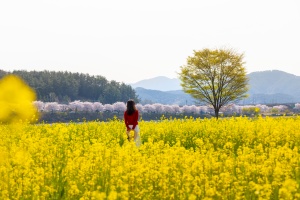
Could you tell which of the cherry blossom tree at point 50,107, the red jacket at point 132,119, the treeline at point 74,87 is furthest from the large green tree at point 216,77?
the treeline at point 74,87

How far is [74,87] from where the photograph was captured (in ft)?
399

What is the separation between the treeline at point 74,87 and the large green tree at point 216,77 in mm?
68965

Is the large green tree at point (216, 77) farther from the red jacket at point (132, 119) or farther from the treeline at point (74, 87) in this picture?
the treeline at point (74, 87)

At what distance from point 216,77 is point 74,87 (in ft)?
270

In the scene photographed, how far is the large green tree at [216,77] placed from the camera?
43.9 meters

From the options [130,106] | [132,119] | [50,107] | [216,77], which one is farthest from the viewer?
[50,107]

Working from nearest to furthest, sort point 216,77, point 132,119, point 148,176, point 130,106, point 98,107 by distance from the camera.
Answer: point 148,176
point 130,106
point 132,119
point 216,77
point 98,107

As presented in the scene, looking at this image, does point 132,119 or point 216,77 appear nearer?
point 132,119

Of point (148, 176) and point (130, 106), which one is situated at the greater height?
point (130, 106)

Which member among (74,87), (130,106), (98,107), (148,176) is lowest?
(148,176)

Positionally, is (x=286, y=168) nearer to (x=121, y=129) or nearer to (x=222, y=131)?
(x=222, y=131)

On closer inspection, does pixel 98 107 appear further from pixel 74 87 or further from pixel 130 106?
pixel 130 106

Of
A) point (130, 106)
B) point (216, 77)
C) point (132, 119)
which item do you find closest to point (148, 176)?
point (130, 106)

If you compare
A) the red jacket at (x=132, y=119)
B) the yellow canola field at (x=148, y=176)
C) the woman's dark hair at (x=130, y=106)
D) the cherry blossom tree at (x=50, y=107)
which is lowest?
the yellow canola field at (x=148, y=176)
